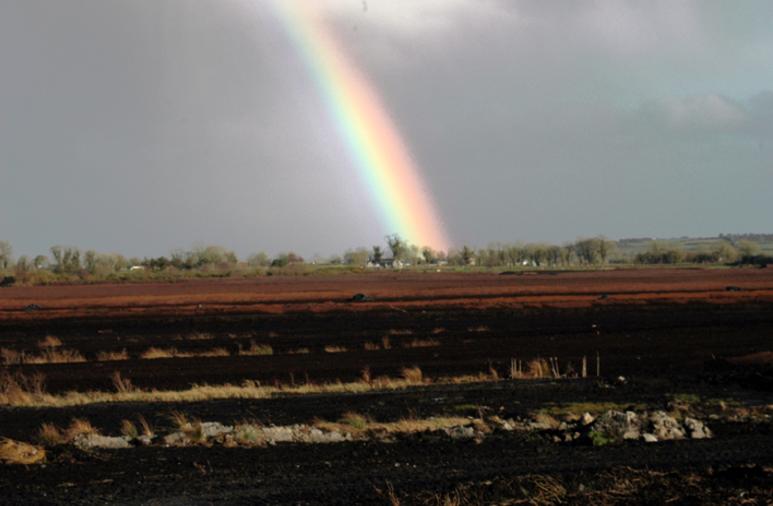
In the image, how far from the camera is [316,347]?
35.4m

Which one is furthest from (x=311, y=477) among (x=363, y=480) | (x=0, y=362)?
(x=0, y=362)

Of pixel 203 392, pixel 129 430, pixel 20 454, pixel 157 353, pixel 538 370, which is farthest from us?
pixel 157 353

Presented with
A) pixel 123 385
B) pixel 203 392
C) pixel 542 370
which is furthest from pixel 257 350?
pixel 542 370

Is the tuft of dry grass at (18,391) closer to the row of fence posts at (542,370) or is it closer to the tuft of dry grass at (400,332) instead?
the row of fence posts at (542,370)

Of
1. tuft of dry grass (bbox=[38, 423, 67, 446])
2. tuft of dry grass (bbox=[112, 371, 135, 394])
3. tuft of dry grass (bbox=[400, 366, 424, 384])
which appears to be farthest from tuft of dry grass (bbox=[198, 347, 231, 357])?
tuft of dry grass (bbox=[38, 423, 67, 446])

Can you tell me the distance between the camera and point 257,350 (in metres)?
34.3

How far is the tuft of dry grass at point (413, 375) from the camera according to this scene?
77.3ft

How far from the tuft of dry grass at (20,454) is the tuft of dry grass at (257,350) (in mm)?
20030

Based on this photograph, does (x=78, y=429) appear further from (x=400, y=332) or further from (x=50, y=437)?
(x=400, y=332)

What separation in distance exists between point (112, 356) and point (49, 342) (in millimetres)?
7908

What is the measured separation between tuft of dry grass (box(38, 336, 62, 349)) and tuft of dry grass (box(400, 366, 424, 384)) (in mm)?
19649

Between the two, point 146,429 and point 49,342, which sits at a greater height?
point 146,429

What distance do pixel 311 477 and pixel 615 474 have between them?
12.2 ft

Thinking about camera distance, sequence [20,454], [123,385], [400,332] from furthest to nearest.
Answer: [400,332], [123,385], [20,454]
